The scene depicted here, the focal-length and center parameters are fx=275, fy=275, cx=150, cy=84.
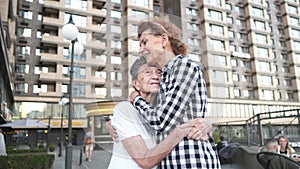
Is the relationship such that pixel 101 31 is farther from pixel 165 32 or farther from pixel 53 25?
pixel 53 25

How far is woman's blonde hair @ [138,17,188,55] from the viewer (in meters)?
0.61

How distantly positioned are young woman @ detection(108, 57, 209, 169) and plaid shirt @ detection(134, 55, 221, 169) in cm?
2

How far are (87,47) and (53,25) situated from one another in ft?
70.0

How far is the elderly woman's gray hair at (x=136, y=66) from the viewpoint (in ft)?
2.04

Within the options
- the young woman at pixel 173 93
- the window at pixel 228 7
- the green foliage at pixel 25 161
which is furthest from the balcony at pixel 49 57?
the young woman at pixel 173 93

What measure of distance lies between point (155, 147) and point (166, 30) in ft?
0.86

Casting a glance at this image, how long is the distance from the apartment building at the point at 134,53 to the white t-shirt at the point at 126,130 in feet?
0.11

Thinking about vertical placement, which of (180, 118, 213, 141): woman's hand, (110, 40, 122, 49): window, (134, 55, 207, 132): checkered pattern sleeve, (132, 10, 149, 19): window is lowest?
(180, 118, 213, 141): woman's hand

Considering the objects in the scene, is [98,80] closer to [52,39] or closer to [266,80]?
[52,39]

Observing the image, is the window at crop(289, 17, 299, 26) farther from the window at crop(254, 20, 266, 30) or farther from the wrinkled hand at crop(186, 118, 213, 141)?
the wrinkled hand at crop(186, 118, 213, 141)

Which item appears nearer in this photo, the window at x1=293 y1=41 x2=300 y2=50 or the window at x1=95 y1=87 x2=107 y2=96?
the window at x1=95 y1=87 x2=107 y2=96

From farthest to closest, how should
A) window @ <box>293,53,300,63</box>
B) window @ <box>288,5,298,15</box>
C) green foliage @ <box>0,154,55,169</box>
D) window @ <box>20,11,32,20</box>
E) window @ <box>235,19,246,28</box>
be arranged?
1. window @ <box>288,5,298,15</box>
2. window @ <box>293,53,300,63</box>
3. window @ <box>235,19,246,28</box>
4. window @ <box>20,11,32,20</box>
5. green foliage @ <box>0,154,55,169</box>

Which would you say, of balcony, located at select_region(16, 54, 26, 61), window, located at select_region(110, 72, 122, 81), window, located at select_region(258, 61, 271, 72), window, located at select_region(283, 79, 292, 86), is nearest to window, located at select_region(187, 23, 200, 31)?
window, located at select_region(110, 72, 122, 81)

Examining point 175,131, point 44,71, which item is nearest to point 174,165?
point 175,131
